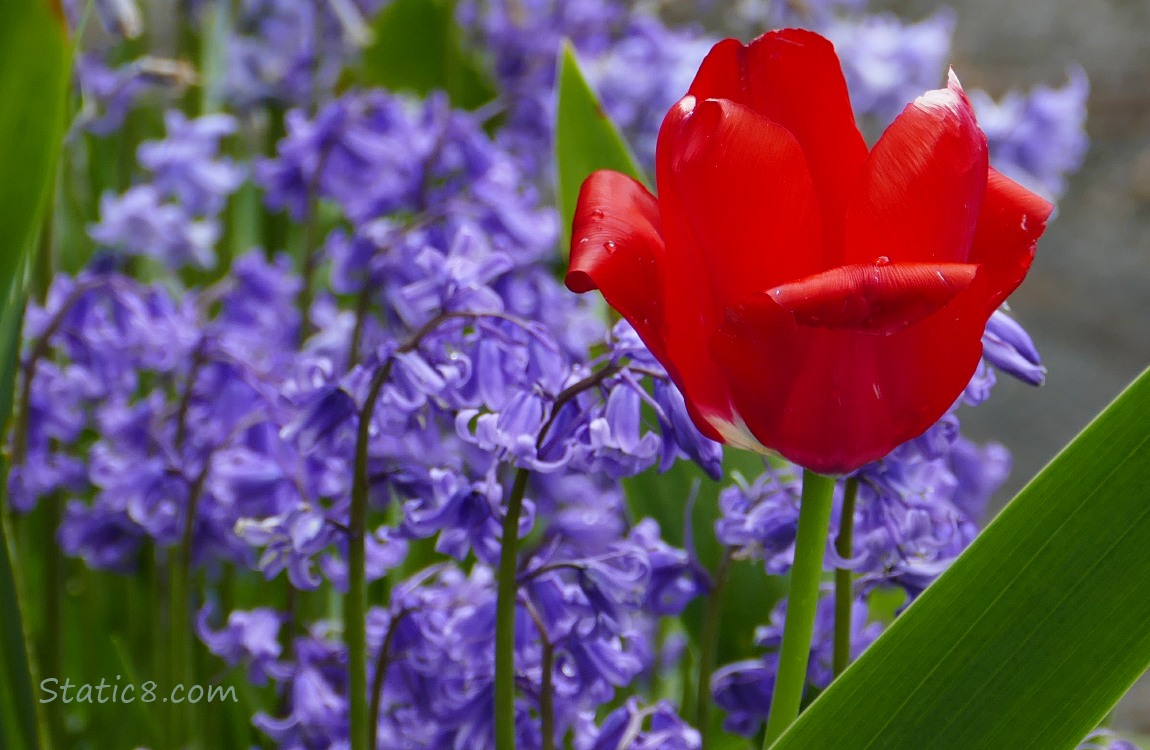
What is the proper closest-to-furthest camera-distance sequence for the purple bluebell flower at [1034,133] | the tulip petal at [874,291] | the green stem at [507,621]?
1. the tulip petal at [874,291]
2. the green stem at [507,621]
3. the purple bluebell flower at [1034,133]

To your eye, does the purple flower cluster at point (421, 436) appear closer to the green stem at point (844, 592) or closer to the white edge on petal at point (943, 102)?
the green stem at point (844, 592)

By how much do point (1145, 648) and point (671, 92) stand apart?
0.97 meters

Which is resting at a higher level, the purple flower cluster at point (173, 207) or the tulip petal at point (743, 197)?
the tulip petal at point (743, 197)

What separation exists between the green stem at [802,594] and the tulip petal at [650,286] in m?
0.03

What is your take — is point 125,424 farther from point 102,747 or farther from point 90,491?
point 90,491

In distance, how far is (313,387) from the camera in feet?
1.72

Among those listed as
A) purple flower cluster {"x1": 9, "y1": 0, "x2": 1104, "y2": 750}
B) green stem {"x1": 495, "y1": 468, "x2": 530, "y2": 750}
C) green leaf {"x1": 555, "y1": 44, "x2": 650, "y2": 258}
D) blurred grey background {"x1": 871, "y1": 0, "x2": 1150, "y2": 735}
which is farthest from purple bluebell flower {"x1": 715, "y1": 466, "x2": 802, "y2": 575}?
blurred grey background {"x1": 871, "y1": 0, "x2": 1150, "y2": 735}

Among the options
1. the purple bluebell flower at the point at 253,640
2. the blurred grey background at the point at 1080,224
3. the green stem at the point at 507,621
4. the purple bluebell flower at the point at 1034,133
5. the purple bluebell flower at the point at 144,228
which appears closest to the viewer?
the green stem at the point at 507,621

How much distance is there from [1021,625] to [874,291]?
0.39 feet

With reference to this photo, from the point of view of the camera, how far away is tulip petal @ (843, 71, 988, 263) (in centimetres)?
30

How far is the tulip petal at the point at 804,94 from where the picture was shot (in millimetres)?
331

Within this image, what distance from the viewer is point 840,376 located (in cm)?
31

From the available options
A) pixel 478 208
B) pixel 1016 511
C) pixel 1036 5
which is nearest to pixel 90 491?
pixel 478 208

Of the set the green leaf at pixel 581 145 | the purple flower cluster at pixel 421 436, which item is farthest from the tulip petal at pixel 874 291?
the green leaf at pixel 581 145
